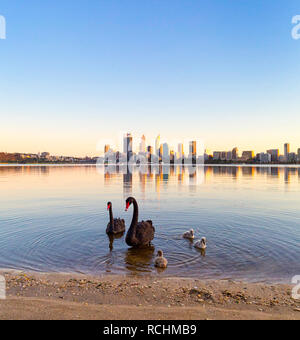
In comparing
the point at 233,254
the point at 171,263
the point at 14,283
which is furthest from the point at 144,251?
the point at 14,283

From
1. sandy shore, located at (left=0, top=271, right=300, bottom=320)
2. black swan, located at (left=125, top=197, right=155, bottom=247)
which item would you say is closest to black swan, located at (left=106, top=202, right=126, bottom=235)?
black swan, located at (left=125, top=197, right=155, bottom=247)

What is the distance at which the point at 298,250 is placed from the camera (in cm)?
915

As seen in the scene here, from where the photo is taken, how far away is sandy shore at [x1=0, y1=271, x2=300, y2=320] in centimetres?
469

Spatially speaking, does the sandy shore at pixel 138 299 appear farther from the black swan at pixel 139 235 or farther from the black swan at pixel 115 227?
the black swan at pixel 115 227

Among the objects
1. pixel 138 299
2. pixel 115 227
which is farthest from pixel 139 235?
pixel 138 299

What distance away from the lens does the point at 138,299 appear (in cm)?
547

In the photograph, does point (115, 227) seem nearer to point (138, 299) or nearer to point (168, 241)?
point (168, 241)

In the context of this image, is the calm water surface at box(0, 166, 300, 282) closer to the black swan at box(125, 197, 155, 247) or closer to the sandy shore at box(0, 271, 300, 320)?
the black swan at box(125, 197, 155, 247)

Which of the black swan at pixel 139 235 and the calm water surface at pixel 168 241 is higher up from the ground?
the black swan at pixel 139 235

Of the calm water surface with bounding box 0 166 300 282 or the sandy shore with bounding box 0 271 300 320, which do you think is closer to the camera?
the sandy shore with bounding box 0 271 300 320

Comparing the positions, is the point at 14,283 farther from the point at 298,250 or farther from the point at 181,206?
the point at 181,206

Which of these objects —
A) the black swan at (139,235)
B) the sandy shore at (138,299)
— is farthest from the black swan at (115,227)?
the sandy shore at (138,299)

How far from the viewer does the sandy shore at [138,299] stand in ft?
15.4

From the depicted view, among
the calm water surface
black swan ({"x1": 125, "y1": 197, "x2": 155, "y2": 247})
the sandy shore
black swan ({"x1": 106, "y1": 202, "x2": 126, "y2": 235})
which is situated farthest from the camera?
black swan ({"x1": 106, "y1": 202, "x2": 126, "y2": 235})
